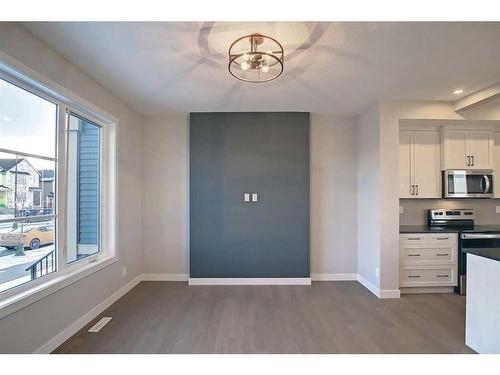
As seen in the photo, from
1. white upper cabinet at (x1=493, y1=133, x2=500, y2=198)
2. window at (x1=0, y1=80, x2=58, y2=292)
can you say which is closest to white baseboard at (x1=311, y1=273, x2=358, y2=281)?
white upper cabinet at (x1=493, y1=133, x2=500, y2=198)

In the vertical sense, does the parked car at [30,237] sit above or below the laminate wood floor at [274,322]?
above

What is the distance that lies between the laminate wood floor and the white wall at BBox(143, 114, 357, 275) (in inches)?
20.2

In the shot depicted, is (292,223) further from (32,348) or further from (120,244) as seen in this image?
(32,348)

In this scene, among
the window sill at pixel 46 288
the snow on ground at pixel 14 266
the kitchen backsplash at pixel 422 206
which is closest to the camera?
the window sill at pixel 46 288

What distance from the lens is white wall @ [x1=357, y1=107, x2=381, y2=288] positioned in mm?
3647

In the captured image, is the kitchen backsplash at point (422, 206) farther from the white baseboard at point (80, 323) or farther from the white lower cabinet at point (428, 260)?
the white baseboard at point (80, 323)

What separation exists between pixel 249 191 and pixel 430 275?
9.06 feet

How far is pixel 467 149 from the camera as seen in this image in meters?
3.87

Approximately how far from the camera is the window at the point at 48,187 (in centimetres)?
203

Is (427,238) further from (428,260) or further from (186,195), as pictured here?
(186,195)

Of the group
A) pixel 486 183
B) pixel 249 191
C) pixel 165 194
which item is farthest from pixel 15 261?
pixel 486 183

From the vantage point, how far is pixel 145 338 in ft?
8.23

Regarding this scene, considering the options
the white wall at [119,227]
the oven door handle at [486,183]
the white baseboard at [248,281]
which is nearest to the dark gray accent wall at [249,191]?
the white baseboard at [248,281]

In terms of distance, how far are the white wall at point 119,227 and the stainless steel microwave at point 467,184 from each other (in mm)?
4581
